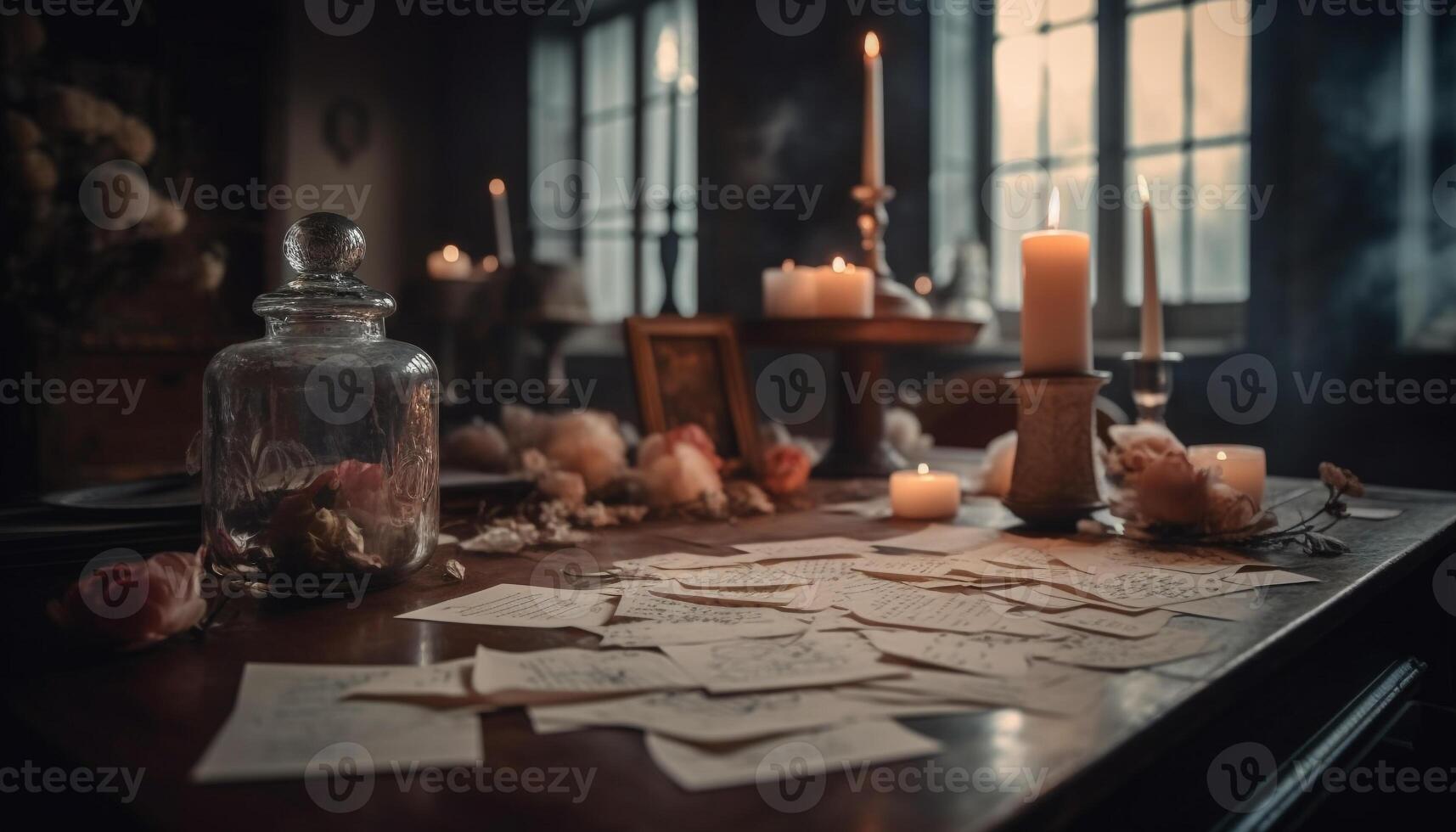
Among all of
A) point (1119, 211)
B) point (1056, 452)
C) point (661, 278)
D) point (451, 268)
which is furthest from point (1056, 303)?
point (661, 278)

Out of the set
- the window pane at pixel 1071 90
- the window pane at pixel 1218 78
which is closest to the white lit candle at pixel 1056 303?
the window pane at pixel 1218 78

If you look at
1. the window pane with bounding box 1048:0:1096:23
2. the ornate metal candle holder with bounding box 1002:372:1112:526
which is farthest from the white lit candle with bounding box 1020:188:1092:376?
the window pane with bounding box 1048:0:1096:23

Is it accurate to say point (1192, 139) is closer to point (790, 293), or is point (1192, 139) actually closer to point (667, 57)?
point (790, 293)

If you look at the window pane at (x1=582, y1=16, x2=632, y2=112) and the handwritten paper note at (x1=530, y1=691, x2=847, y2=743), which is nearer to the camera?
the handwritten paper note at (x1=530, y1=691, x2=847, y2=743)

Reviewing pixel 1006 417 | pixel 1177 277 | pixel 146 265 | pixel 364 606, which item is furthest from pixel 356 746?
pixel 1177 277

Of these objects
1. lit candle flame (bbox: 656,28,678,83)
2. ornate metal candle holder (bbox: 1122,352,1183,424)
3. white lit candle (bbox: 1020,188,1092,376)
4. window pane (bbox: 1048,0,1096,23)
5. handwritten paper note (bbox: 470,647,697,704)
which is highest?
lit candle flame (bbox: 656,28,678,83)

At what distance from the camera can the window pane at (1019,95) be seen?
3.62 metres

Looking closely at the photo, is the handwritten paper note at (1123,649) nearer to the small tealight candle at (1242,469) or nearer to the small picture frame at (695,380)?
the small tealight candle at (1242,469)

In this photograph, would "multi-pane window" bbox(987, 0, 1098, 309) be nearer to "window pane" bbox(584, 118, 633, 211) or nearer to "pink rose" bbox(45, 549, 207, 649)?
"window pane" bbox(584, 118, 633, 211)

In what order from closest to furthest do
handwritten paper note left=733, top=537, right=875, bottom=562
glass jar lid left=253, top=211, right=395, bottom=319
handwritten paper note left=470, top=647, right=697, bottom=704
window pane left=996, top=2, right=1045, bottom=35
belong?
handwritten paper note left=470, top=647, right=697, bottom=704
glass jar lid left=253, top=211, right=395, bottom=319
handwritten paper note left=733, top=537, right=875, bottom=562
window pane left=996, top=2, right=1045, bottom=35

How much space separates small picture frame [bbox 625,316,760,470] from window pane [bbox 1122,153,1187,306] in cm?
212

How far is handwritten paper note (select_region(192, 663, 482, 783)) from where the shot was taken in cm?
47

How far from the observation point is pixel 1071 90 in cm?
349

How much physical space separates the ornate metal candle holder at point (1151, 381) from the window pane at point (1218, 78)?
2055mm
